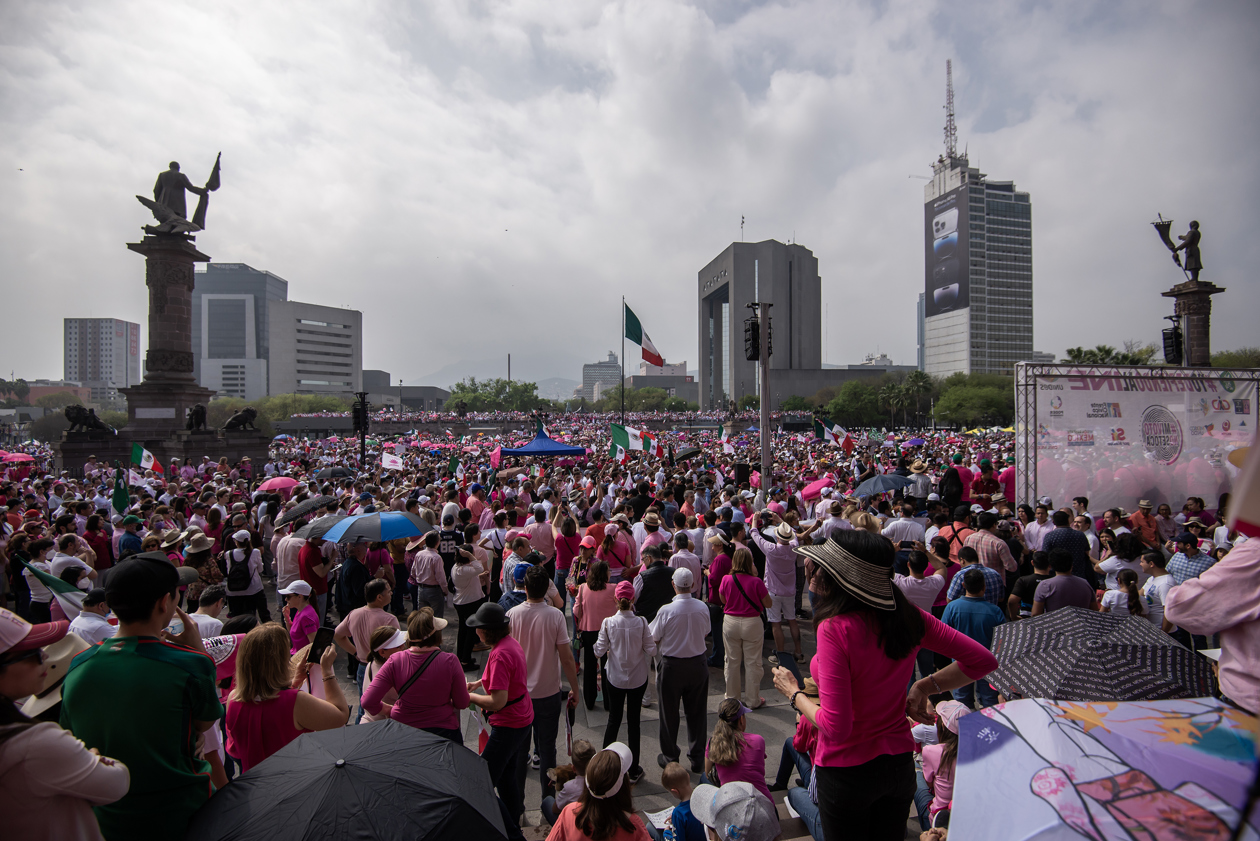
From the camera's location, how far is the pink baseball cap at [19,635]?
6.98 feet

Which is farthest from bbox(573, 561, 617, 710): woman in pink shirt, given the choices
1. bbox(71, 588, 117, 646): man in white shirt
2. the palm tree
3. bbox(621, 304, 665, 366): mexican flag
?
the palm tree

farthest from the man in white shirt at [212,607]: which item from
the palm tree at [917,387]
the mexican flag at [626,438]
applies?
the palm tree at [917,387]

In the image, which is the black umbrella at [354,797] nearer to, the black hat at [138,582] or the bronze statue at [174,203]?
the black hat at [138,582]

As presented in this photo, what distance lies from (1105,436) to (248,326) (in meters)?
190

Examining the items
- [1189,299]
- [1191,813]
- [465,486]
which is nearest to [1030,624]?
[1191,813]

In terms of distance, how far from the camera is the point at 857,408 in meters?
82.8

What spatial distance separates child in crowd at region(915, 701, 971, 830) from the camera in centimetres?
318

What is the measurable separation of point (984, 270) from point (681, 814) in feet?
435

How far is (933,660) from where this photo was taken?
20.3 feet

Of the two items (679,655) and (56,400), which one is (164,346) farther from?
(56,400)

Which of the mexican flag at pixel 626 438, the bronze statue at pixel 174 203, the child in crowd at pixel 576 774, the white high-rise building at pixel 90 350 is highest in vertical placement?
the white high-rise building at pixel 90 350

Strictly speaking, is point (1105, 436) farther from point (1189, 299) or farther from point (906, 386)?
point (906, 386)

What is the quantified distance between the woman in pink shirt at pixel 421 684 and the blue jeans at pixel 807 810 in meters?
2.02

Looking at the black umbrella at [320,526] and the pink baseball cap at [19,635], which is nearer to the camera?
the pink baseball cap at [19,635]
